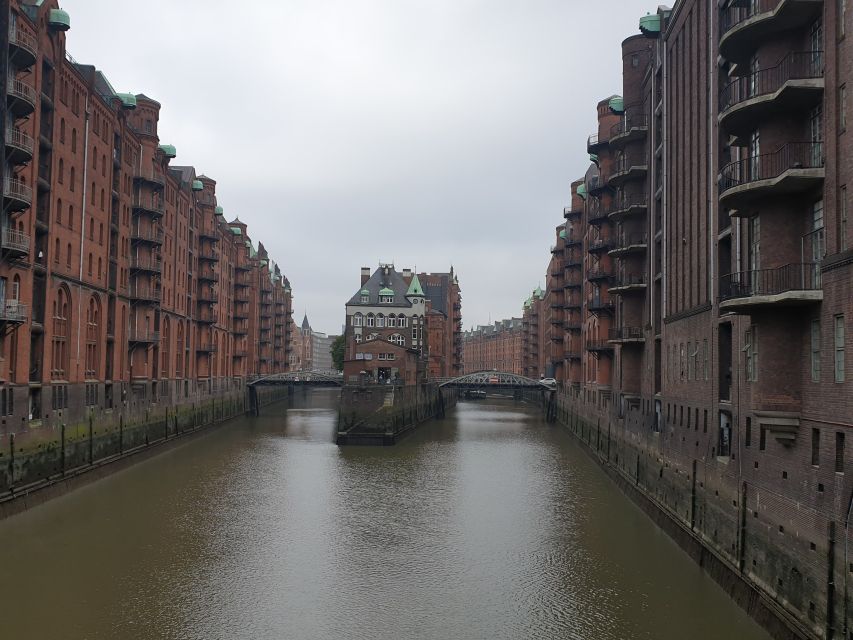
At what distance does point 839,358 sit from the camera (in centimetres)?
1627

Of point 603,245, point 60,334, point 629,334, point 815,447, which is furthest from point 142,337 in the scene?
point 815,447

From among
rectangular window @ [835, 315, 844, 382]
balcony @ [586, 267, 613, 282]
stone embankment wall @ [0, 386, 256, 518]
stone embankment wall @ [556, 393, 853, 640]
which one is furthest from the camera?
balcony @ [586, 267, 613, 282]

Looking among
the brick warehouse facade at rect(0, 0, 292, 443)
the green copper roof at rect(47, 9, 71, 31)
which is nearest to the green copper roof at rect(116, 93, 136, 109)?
the brick warehouse facade at rect(0, 0, 292, 443)

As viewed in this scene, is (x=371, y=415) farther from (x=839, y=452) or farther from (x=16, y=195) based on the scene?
(x=839, y=452)

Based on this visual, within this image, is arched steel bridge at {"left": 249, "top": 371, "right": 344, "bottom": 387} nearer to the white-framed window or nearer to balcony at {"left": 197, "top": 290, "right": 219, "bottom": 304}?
balcony at {"left": 197, "top": 290, "right": 219, "bottom": 304}

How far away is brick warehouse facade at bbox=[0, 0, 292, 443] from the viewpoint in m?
34.1

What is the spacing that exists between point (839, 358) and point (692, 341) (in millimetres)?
13285

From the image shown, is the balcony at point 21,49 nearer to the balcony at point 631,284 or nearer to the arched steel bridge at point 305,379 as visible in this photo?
the balcony at point 631,284

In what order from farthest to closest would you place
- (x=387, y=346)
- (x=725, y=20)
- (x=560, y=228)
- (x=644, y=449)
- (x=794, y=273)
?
(x=560, y=228), (x=387, y=346), (x=644, y=449), (x=725, y=20), (x=794, y=273)

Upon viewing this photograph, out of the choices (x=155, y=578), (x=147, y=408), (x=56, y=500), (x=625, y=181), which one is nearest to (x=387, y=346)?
(x=147, y=408)

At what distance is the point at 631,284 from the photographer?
135 ft

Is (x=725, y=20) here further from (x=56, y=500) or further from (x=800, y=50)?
(x=56, y=500)

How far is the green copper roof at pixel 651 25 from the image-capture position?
37203mm

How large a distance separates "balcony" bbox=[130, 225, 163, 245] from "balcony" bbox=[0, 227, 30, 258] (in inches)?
704
